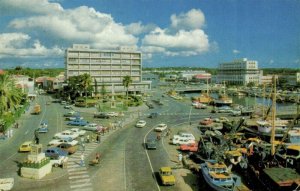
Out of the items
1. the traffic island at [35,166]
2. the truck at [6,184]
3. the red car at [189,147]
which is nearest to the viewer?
the truck at [6,184]

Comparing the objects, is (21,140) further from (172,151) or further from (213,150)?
(213,150)

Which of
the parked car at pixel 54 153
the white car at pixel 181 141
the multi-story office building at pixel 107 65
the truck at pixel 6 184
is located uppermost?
the multi-story office building at pixel 107 65

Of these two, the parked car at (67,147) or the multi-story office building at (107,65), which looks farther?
the multi-story office building at (107,65)

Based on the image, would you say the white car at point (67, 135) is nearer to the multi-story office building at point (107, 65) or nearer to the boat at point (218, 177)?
the boat at point (218, 177)

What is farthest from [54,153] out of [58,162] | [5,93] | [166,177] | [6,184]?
[5,93]

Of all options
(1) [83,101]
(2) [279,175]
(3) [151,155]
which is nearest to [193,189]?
(2) [279,175]

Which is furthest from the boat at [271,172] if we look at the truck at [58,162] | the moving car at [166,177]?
the truck at [58,162]

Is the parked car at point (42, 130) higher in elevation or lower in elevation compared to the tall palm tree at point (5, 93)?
lower
